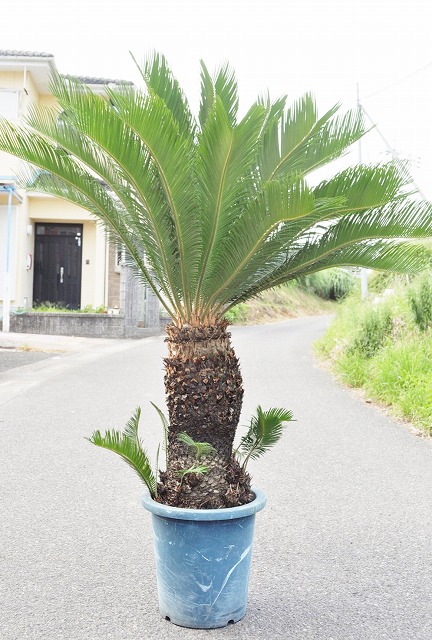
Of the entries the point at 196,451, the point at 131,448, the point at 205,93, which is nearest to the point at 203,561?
the point at 196,451

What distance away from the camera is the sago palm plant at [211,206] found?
10.5ft

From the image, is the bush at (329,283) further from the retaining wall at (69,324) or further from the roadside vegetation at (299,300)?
the retaining wall at (69,324)

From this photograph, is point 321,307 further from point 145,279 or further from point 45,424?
point 145,279

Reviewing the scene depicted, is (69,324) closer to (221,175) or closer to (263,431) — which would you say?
(263,431)

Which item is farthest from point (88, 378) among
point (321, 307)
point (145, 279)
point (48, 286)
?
point (321, 307)

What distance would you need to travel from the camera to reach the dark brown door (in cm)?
2206

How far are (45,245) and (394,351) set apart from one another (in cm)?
1462

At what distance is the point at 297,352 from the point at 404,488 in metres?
10.4

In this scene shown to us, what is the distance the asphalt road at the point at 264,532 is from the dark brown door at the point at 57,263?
42.9ft

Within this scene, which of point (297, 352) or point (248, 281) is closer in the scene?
point (248, 281)

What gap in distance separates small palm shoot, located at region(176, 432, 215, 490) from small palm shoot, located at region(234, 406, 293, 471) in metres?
0.34

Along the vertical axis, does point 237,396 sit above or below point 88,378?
above

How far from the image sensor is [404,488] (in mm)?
5852

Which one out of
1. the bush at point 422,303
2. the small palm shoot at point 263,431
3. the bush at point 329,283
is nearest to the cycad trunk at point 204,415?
the small palm shoot at point 263,431
